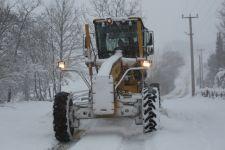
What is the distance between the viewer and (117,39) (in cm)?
1655

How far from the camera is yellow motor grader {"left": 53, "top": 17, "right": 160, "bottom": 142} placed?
41.7 ft

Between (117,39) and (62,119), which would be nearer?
(62,119)

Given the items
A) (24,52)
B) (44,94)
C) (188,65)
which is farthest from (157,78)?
(188,65)

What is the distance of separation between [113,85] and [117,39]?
3987 mm

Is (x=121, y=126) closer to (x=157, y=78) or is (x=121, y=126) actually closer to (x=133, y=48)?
(x=133, y=48)

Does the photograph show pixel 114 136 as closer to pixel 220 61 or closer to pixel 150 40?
pixel 150 40

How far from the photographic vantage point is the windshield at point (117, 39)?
642 inches

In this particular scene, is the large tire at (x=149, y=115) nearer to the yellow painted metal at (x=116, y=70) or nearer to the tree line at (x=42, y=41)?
the yellow painted metal at (x=116, y=70)

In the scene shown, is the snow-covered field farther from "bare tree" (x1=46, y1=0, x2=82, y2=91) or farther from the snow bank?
"bare tree" (x1=46, y1=0, x2=82, y2=91)

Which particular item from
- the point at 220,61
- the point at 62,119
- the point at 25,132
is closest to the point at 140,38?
the point at 62,119

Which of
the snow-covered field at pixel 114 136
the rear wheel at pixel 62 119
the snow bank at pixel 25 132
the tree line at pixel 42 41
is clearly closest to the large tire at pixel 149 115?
the snow-covered field at pixel 114 136

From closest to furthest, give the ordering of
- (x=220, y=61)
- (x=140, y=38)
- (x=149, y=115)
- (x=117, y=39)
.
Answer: (x=149, y=115) → (x=140, y=38) → (x=117, y=39) → (x=220, y=61)

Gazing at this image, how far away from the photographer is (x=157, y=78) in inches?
3642

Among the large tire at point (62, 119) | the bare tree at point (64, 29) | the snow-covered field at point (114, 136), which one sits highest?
the bare tree at point (64, 29)
